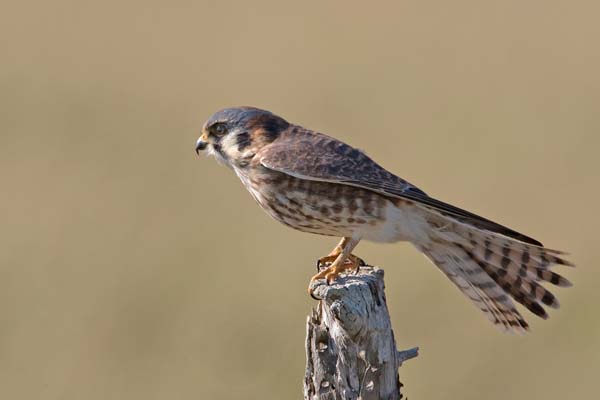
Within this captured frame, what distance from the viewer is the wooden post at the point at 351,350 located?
4.93 meters

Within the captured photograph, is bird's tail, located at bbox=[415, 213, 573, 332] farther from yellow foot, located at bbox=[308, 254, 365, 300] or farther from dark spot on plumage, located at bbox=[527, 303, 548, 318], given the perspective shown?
yellow foot, located at bbox=[308, 254, 365, 300]

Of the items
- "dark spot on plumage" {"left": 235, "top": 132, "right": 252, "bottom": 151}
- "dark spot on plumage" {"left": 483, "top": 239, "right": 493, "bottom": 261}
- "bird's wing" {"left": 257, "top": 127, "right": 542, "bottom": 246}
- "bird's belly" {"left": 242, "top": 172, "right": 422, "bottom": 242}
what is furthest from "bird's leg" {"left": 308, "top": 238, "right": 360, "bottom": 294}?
"dark spot on plumage" {"left": 235, "top": 132, "right": 252, "bottom": 151}

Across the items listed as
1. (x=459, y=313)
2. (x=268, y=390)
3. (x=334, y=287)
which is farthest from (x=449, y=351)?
(x=334, y=287)

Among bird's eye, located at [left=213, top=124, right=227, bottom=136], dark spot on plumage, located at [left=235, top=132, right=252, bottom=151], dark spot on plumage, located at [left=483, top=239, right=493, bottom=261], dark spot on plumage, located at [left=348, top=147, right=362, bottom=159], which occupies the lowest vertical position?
dark spot on plumage, located at [left=483, top=239, right=493, bottom=261]

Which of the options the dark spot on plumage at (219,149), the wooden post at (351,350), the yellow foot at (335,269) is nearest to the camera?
the wooden post at (351,350)

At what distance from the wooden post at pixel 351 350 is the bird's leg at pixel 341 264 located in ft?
1.41

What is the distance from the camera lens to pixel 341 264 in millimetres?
5773

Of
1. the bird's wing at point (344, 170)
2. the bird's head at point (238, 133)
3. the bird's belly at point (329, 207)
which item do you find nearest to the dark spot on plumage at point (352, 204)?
the bird's belly at point (329, 207)

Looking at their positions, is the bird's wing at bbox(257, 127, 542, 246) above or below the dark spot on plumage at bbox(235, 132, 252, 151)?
below

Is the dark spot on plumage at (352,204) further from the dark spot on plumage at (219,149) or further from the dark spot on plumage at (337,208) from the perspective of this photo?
the dark spot on plumage at (219,149)

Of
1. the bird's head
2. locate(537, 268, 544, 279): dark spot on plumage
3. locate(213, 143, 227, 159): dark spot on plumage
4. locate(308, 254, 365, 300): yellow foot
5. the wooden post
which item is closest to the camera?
the wooden post

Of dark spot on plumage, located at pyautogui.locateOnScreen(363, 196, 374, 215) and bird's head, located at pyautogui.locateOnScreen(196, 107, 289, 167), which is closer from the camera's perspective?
dark spot on plumage, located at pyautogui.locateOnScreen(363, 196, 374, 215)

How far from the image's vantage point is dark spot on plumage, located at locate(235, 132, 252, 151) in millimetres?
6406

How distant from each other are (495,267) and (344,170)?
0.94m
